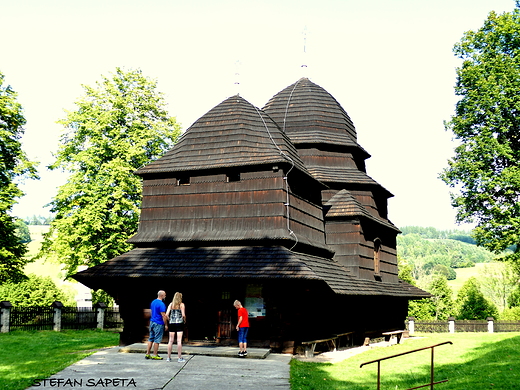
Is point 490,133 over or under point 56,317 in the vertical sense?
over

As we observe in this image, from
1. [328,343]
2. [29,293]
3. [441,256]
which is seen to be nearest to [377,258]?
[328,343]

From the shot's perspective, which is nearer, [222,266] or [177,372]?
[177,372]

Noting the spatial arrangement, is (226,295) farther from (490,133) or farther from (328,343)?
(490,133)

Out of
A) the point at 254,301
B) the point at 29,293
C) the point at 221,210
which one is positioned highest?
the point at 221,210

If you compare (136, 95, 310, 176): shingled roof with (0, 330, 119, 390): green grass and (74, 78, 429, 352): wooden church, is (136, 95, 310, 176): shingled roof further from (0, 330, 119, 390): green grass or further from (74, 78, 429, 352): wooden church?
(0, 330, 119, 390): green grass

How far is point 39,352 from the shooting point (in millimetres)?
18828

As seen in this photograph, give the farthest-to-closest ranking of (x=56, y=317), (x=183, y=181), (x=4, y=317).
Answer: (x=56, y=317) → (x=4, y=317) → (x=183, y=181)

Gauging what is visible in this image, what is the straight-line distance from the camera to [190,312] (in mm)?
18781

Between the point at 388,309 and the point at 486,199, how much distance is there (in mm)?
7839

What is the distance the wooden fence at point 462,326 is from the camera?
37062 mm

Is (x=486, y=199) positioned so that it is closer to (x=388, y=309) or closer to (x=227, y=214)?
(x=388, y=309)

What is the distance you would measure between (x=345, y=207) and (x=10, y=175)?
1804 cm

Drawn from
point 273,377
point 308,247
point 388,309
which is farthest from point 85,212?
point 273,377

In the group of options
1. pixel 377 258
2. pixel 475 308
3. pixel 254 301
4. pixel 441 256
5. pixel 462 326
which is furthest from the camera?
pixel 441 256
